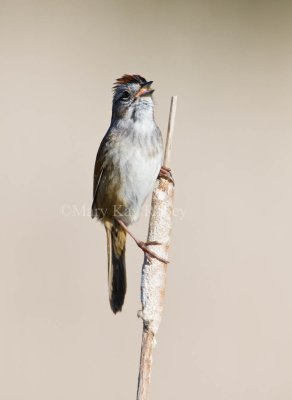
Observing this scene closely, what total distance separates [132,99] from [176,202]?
1.08 meters

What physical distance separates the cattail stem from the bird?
0.50 m

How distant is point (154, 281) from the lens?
6.35 ft

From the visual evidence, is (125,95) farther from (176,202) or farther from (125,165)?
(176,202)

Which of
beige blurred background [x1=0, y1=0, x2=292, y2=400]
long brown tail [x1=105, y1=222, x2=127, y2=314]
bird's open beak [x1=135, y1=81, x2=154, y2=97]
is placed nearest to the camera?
long brown tail [x1=105, y1=222, x2=127, y2=314]

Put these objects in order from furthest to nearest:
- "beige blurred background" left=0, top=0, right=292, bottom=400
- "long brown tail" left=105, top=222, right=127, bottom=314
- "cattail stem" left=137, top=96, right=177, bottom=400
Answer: "beige blurred background" left=0, top=0, right=292, bottom=400 → "long brown tail" left=105, top=222, right=127, bottom=314 → "cattail stem" left=137, top=96, right=177, bottom=400

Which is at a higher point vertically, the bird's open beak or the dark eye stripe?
the bird's open beak

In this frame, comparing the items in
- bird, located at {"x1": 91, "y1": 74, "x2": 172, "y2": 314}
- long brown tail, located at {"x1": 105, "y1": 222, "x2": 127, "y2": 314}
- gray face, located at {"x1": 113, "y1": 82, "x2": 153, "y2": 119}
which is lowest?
long brown tail, located at {"x1": 105, "y1": 222, "x2": 127, "y2": 314}

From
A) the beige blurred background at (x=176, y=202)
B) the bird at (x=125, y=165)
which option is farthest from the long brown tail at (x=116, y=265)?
the beige blurred background at (x=176, y=202)

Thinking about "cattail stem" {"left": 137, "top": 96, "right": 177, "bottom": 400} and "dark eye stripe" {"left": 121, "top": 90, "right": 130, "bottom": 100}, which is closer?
"cattail stem" {"left": 137, "top": 96, "right": 177, "bottom": 400}

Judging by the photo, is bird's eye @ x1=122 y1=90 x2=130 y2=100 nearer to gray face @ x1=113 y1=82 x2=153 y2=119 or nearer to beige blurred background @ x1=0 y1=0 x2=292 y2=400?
gray face @ x1=113 y1=82 x2=153 y2=119

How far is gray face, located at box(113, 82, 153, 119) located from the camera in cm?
267

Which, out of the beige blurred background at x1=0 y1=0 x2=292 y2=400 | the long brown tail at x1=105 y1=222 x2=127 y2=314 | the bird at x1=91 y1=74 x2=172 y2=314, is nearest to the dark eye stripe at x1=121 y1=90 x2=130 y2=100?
the bird at x1=91 y1=74 x2=172 y2=314

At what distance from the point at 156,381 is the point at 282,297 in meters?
0.80

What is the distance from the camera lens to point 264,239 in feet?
12.3
